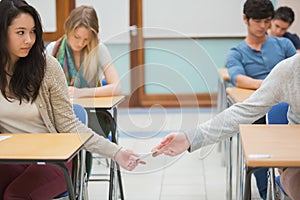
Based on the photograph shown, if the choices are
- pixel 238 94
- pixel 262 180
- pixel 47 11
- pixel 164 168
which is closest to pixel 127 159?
pixel 164 168

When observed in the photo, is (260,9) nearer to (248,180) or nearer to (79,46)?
(79,46)

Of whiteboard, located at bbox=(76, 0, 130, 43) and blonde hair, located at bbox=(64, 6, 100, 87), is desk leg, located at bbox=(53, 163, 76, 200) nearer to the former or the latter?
blonde hair, located at bbox=(64, 6, 100, 87)

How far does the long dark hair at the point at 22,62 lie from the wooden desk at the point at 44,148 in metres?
0.23

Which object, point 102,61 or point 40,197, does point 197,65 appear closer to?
point 40,197

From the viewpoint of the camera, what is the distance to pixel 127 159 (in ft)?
7.02

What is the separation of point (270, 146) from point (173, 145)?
41 centimetres

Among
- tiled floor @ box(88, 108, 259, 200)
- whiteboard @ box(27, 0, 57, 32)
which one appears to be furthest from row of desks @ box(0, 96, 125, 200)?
whiteboard @ box(27, 0, 57, 32)

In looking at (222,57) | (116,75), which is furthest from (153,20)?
(116,75)

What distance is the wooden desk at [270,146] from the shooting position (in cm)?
160

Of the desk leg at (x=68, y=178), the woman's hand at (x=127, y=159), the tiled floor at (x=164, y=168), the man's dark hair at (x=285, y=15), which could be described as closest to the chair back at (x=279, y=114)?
the tiled floor at (x=164, y=168)

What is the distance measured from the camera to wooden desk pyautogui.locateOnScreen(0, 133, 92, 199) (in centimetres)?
178

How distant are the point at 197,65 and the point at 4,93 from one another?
2.99ft

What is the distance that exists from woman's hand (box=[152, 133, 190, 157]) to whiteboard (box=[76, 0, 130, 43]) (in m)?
4.59

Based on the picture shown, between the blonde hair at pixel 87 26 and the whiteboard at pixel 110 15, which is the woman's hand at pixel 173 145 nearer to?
the blonde hair at pixel 87 26
